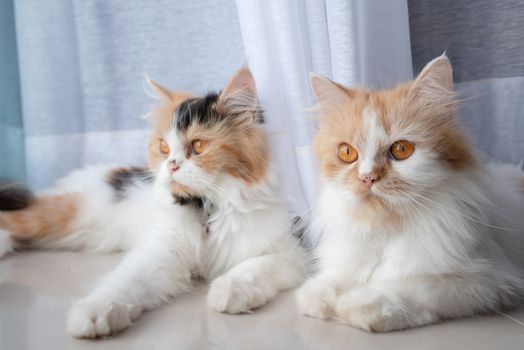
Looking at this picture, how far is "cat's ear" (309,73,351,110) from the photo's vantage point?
1.18 m

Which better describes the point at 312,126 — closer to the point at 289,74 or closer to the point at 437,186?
the point at 289,74

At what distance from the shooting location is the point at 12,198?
5.82 ft

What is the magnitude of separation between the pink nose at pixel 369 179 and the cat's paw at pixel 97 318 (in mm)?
611

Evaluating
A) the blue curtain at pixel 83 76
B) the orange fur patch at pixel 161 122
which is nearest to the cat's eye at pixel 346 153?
the orange fur patch at pixel 161 122

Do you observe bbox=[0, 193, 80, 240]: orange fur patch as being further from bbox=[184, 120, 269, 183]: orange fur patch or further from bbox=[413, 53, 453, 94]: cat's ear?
bbox=[413, 53, 453, 94]: cat's ear

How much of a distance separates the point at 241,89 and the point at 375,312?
30.1 inches

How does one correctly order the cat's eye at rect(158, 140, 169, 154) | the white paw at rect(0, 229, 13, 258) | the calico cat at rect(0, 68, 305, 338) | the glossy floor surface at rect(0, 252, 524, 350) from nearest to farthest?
the glossy floor surface at rect(0, 252, 524, 350), the calico cat at rect(0, 68, 305, 338), the cat's eye at rect(158, 140, 169, 154), the white paw at rect(0, 229, 13, 258)

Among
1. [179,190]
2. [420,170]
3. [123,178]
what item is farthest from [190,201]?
[420,170]

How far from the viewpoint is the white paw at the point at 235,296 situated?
114 centimetres

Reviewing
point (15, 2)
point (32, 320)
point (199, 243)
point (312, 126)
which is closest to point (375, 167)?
point (312, 126)

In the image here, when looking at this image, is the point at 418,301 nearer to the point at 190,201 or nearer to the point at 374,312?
the point at 374,312

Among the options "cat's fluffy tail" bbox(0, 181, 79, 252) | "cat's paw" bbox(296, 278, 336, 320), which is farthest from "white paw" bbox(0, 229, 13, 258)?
"cat's paw" bbox(296, 278, 336, 320)

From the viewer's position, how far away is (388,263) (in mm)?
1085

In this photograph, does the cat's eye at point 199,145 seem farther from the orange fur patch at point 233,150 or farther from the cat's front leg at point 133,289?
the cat's front leg at point 133,289
